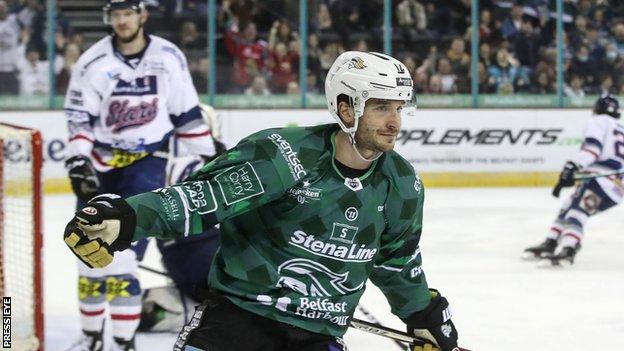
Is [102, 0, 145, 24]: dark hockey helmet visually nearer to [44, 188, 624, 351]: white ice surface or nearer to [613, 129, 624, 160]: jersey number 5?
[44, 188, 624, 351]: white ice surface

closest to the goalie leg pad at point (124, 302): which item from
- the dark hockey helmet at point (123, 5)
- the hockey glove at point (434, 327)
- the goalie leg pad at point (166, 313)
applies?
the goalie leg pad at point (166, 313)

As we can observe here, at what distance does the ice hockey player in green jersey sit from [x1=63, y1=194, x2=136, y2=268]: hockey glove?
11.5 inches

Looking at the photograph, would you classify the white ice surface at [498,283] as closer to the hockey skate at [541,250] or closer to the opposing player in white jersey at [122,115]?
the hockey skate at [541,250]

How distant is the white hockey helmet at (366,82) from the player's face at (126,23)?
1.68 metres

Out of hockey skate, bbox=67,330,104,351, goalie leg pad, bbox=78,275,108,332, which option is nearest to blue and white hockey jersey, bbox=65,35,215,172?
goalie leg pad, bbox=78,275,108,332

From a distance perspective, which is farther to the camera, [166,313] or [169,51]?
[166,313]

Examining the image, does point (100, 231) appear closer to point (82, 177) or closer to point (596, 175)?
point (82, 177)

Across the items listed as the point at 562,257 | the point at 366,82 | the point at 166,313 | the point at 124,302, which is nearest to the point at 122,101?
the point at 124,302

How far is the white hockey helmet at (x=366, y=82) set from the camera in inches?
106

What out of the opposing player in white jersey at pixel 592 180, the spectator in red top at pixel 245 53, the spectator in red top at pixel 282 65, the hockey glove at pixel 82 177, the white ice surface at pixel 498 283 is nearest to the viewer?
the hockey glove at pixel 82 177

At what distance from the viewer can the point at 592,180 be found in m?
7.02

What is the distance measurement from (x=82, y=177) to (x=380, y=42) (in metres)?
7.19

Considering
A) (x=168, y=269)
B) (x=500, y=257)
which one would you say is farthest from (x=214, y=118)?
(x=500, y=257)

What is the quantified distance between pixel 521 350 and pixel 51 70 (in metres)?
6.55
